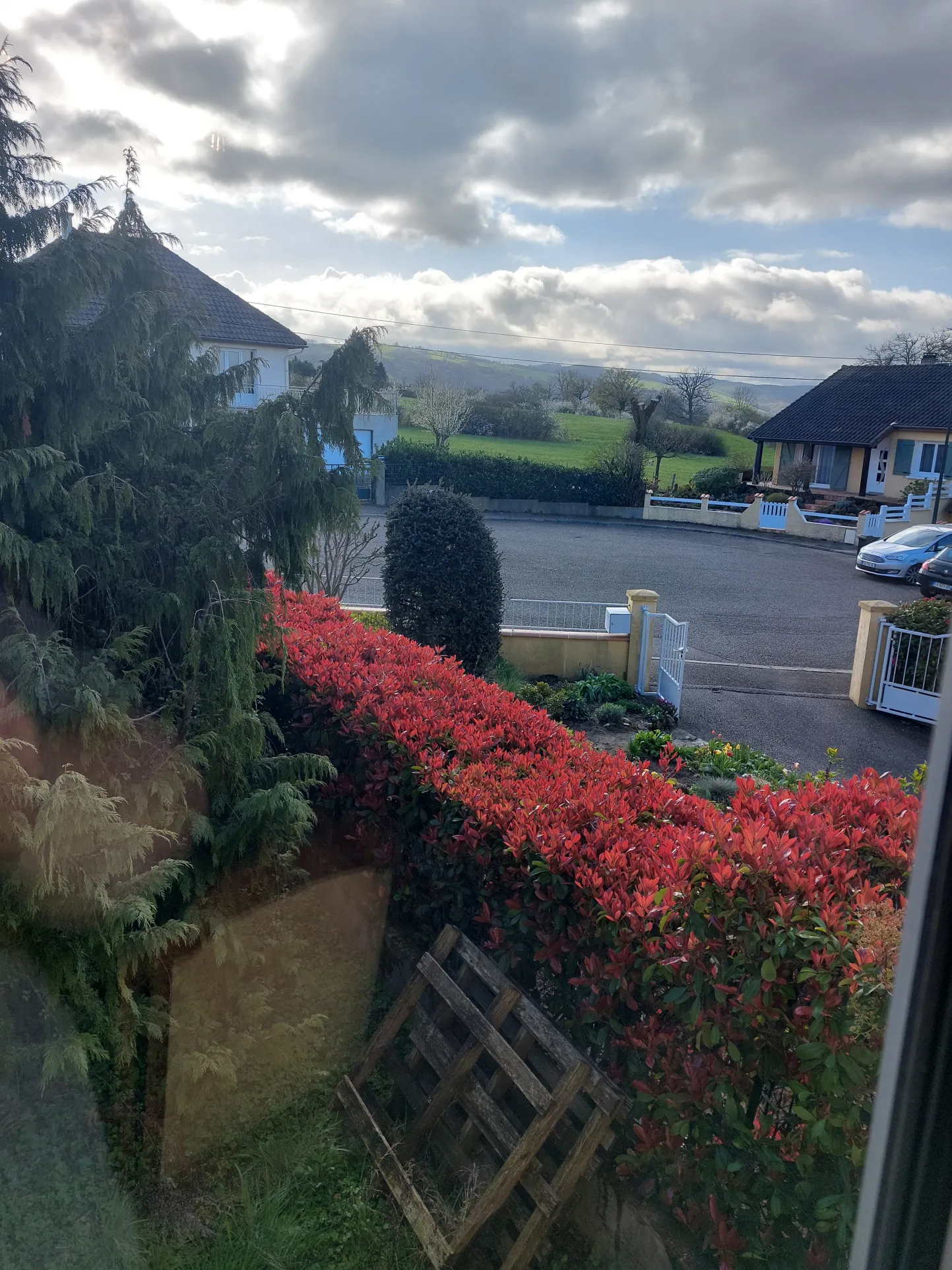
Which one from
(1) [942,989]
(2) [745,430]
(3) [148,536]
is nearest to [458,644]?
(3) [148,536]

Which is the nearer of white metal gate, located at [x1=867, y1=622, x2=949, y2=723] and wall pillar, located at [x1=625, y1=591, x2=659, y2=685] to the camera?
white metal gate, located at [x1=867, y1=622, x2=949, y2=723]

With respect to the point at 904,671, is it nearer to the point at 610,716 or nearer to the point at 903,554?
the point at 610,716

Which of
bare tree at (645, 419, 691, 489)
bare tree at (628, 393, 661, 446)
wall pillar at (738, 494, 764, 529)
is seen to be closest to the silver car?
wall pillar at (738, 494, 764, 529)

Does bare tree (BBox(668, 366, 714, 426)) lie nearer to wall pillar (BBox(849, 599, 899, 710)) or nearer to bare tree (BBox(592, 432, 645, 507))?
bare tree (BBox(592, 432, 645, 507))

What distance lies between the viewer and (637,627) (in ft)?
31.0

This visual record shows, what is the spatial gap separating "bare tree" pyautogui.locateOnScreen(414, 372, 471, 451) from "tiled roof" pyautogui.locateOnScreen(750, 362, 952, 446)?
11113 mm

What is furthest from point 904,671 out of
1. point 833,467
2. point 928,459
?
point 833,467

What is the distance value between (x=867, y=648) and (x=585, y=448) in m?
27.7

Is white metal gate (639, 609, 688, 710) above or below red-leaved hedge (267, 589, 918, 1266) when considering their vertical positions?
below

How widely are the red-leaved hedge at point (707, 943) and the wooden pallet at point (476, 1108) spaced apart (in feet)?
0.44

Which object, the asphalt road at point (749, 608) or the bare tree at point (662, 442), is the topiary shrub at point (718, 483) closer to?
the bare tree at point (662, 442)

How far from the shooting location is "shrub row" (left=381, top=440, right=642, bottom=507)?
1140 inches

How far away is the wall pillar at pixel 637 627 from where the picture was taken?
944 cm

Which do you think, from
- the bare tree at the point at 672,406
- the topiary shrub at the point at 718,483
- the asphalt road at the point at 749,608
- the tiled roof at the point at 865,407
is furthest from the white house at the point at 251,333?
the bare tree at the point at 672,406
